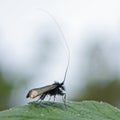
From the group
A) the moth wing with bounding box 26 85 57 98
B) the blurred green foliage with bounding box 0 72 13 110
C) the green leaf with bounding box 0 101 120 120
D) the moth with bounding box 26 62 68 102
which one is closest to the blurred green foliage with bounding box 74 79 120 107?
the blurred green foliage with bounding box 0 72 13 110

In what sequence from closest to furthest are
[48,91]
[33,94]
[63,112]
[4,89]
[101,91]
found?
1. [63,112]
2. [33,94]
3. [48,91]
4. [4,89]
5. [101,91]

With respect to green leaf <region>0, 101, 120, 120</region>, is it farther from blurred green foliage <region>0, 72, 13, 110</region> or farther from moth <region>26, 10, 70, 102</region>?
blurred green foliage <region>0, 72, 13, 110</region>

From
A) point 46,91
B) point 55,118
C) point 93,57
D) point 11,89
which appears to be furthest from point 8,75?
point 55,118

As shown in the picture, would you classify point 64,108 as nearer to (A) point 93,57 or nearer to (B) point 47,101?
(B) point 47,101

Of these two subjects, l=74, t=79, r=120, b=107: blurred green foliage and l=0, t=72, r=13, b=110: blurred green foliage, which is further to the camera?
l=74, t=79, r=120, b=107: blurred green foliage

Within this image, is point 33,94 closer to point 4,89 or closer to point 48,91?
point 48,91

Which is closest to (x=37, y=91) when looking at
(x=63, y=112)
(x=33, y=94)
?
(x=33, y=94)

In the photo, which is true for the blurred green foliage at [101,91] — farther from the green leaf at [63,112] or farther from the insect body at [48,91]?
the green leaf at [63,112]
